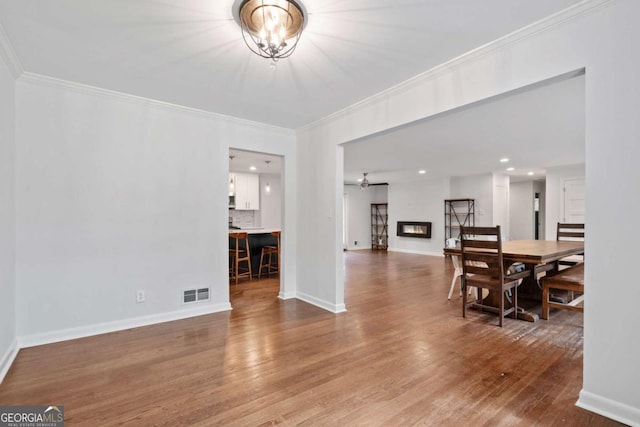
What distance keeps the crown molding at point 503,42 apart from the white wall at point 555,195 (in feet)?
21.5

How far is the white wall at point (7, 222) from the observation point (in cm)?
230

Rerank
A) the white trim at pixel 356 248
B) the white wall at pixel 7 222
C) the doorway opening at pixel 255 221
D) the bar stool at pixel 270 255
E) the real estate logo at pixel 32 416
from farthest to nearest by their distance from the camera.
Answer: the white trim at pixel 356 248 < the bar stool at pixel 270 255 < the doorway opening at pixel 255 221 < the white wall at pixel 7 222 < the real estate logo at pixel 32 416

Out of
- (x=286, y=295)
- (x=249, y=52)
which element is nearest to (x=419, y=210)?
(x=286, y=295)

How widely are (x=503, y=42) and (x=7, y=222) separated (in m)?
3.96

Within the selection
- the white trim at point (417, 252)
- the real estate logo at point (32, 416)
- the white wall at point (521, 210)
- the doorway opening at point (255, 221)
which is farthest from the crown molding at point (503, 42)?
the white wall at point (521, 210)

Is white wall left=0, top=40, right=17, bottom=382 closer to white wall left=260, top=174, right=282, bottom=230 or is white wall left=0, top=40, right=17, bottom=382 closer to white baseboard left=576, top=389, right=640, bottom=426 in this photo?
white baseboard left=576, top=389, right=640, bottom=426

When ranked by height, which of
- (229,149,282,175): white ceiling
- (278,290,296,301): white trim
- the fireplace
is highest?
(229,149,282,175): white ceiling

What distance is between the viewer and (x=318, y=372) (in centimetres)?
231

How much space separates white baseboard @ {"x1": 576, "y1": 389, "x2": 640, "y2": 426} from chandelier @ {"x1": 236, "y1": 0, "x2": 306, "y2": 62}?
2778 mm

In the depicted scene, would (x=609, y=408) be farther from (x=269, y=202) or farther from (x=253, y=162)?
(x=269, y=202)

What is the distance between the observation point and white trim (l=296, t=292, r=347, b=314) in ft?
12.4

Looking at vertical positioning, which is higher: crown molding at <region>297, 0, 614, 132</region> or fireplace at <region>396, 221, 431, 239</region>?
crown molding at <region>297, 0, 614, 132</region>

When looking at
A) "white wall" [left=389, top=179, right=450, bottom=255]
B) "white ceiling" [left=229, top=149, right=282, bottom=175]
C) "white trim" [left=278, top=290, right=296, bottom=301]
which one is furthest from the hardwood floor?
"white wall" [left=389, top=179, right=450, bottom=255]

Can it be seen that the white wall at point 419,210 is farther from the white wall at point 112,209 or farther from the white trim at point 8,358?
the white trim at point 8,358
